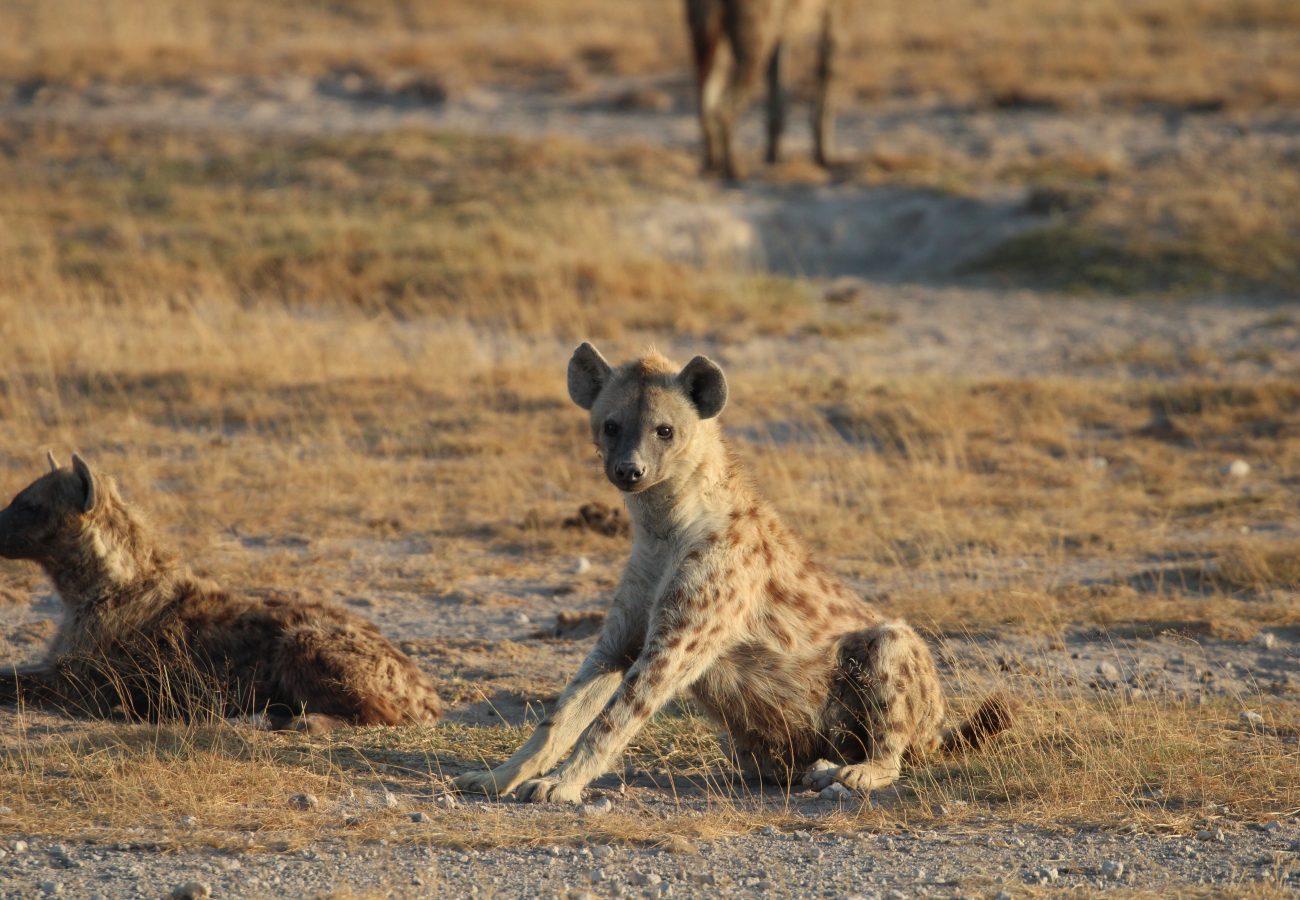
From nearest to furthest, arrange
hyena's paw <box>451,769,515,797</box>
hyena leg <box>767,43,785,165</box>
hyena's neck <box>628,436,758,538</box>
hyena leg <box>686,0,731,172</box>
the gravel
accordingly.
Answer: the gravel → hyena's paw <box>451,769,515,797</box> → hyena's neck <box>628,436,758,538</box> → hyena leg <box>686,0,731,172</box> → hyena leg <box>767,43,785,165</box>

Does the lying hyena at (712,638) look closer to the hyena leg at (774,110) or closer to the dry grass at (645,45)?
the hyena leg at (774,110)

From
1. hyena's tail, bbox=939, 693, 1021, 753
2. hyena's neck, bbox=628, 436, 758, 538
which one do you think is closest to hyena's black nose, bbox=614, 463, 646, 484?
hyena's neck, bbox=628, 436, 758, 538

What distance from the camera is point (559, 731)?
16.9 ft

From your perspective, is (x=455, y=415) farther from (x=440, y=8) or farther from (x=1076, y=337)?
(x=440, y=8)

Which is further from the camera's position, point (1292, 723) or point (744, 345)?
point (744, 345)

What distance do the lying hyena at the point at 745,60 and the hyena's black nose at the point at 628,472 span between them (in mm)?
11852

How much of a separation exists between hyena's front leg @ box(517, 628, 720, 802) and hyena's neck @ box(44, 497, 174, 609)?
79.1 inches

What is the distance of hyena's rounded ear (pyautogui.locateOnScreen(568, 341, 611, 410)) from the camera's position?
17.4ft

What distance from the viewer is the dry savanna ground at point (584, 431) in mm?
5340

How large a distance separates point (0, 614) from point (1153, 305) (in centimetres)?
955

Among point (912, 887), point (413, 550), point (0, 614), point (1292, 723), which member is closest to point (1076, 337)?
point (413, 550)

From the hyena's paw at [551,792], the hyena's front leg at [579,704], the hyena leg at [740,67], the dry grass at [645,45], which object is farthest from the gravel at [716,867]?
the dry grass at [645,45]

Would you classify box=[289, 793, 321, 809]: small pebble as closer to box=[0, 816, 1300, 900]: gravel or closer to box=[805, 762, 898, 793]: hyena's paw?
box=[0, 816, 1300, 900]: gravel

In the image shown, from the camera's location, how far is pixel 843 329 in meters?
13.1
